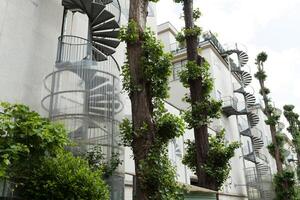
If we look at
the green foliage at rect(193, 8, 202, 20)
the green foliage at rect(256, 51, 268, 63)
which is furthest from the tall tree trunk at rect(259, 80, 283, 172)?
the green foliage at rect(193, 8, 202, 20)

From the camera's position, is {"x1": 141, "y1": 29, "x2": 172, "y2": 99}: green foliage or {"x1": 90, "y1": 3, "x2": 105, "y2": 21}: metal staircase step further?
{"x1": 90, "y1": 3, "x2": 105, "y2": 21}: metal staircase step

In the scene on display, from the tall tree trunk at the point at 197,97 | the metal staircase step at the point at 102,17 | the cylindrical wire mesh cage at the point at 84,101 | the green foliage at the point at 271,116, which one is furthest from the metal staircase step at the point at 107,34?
the green foliage at the point at 271,116

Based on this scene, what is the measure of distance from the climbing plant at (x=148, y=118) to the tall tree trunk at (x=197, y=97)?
239 centimetres

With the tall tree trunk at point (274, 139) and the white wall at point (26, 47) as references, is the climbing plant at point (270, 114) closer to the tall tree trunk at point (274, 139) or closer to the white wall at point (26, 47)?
the tall tree trunk at point (274, 139)

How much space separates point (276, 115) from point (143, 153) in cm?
1632

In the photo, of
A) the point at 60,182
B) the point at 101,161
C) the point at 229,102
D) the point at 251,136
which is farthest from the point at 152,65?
the point at 251,136

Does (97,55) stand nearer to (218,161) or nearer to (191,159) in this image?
(191,159)

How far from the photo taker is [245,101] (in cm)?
2422

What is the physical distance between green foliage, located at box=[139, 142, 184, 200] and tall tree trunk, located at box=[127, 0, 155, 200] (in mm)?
108

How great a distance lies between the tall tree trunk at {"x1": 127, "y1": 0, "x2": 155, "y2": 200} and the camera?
5.93 m

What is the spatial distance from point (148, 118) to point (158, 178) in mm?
1297

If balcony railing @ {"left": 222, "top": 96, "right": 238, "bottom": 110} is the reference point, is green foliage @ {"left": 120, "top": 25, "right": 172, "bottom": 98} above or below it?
below

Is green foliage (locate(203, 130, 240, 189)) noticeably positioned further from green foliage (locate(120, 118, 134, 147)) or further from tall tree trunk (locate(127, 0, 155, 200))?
tall tree trunk (locate(127, 0, 155, 200))

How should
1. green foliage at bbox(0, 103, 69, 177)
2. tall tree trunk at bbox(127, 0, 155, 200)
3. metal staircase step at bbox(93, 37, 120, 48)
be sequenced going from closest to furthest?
green foliage at bbox(0, 103, 69, 177)
tall tree trunk at bbox(127, 0, 155, 200)
metal staircase step at bbox(93, 37, 120, 48)
